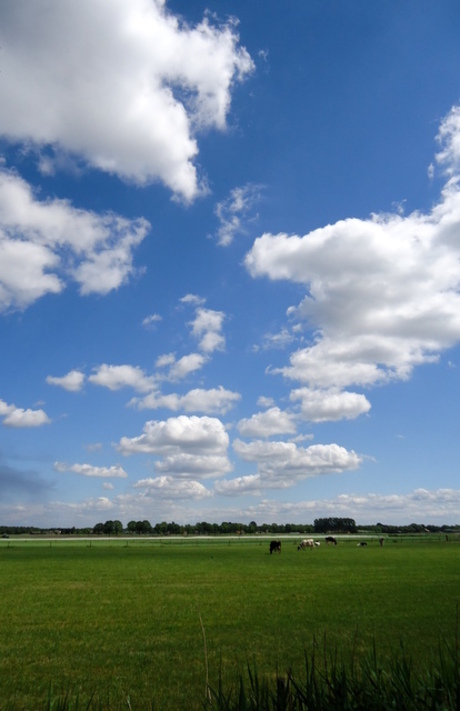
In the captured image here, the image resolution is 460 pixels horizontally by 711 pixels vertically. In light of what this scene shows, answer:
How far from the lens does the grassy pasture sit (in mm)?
9616

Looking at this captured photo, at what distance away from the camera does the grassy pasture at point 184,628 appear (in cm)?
962

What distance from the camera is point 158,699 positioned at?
29.0ft

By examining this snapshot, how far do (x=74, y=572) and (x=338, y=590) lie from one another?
18.0 metres

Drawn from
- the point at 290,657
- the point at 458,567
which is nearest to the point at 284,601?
the point at 290,657

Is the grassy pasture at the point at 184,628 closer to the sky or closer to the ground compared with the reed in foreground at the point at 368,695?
closer to the ground

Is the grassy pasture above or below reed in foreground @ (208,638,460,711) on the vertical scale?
below

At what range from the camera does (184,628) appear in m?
14.8

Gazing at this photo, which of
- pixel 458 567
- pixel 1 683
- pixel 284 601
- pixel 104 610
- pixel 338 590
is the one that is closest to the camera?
pixel 1 683

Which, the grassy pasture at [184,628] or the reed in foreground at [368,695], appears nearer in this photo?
the reed in foreground at [368,695]

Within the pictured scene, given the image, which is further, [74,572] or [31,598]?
[74,572]

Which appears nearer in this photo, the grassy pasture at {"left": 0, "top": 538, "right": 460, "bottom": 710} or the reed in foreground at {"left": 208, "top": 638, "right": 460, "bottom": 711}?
the reed in foreground at {"left": 208, "top": 638, "right": 460, "bottom": 711}

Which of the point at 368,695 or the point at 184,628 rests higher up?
the point at 368,695

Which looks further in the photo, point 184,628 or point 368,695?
point 184,628

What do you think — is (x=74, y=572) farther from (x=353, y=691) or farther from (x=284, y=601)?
(x=353, y=691)
